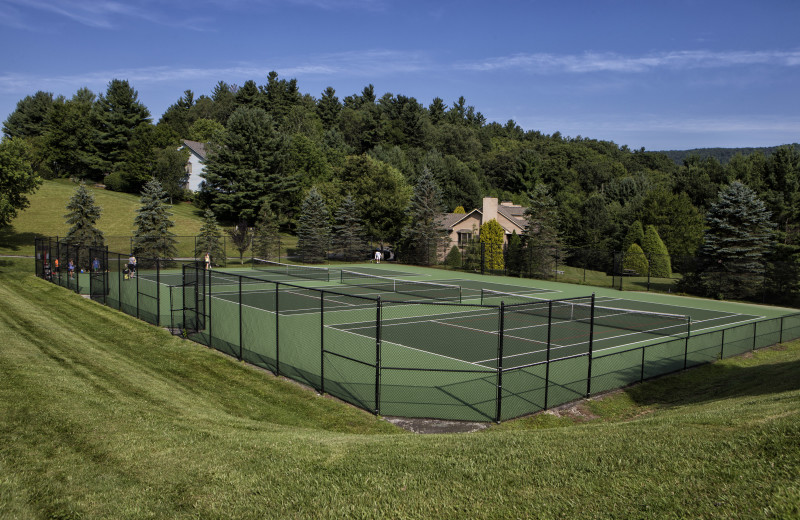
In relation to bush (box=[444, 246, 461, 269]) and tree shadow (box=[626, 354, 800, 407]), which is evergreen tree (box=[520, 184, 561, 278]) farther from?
tree shadow (box=[626, 354, 800, 407])

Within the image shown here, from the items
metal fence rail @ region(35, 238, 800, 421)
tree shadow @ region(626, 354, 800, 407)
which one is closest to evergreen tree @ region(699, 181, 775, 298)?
metal fence rail @ region(35, 238, 800, 421)

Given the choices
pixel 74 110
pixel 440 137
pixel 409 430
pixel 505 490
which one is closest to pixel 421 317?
pixel 409 430

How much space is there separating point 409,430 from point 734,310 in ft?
85.4

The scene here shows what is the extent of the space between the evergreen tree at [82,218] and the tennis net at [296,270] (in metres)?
13.0

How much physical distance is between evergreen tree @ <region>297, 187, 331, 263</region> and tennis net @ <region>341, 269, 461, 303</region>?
14099 millimetres

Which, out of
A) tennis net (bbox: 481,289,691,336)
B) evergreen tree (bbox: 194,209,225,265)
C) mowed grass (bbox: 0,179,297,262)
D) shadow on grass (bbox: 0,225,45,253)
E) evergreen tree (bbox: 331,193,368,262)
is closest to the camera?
tennis net (bbox: 481,289,691,336)

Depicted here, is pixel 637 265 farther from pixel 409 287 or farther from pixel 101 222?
pixel 101 222

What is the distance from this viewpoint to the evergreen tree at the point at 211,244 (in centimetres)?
5088

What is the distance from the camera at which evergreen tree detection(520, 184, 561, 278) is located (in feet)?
151

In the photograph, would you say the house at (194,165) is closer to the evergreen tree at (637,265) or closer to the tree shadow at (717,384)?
the evergreen tree at (637,265)

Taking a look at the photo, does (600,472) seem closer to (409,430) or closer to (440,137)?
(409,430)

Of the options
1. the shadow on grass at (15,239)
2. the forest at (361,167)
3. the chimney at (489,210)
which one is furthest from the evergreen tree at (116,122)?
the chimney at (489,210)

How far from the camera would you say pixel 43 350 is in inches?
598

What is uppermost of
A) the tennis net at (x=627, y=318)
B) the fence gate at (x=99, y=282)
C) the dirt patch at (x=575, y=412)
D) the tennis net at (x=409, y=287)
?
the fence gate at (x=99, y=282)
